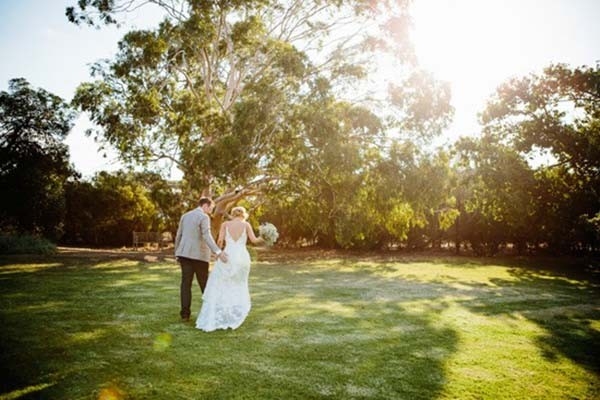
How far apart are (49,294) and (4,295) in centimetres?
85

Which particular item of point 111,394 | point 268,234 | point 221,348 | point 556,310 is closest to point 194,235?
point 268,234

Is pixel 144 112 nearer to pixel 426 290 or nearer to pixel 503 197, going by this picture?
pixel 426 290

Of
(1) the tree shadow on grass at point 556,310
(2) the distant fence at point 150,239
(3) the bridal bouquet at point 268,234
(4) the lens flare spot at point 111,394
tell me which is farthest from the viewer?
(2) the distant fence at point 150,239

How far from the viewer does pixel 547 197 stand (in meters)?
23.7

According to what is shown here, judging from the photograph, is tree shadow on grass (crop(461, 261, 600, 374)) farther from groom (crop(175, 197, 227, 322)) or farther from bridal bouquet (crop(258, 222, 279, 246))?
groom (crop(175, 197, 227, 322))

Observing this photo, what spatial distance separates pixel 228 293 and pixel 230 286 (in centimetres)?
12

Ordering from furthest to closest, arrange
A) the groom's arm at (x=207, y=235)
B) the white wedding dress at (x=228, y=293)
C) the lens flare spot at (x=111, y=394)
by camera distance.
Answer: the groom's arm at (x=207, y=235) < the white wedding dress at (x=228, y=293) < the lens flare spot at (x=111, y=394)

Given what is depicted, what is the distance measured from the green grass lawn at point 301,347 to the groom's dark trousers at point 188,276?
29 centimetres

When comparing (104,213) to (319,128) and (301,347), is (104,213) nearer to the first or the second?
(319,128)

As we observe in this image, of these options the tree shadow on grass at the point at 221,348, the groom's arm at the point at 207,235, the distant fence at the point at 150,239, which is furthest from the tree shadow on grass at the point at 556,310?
the distant fence at the point at 150,239

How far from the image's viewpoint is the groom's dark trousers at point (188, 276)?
6918 millimetres

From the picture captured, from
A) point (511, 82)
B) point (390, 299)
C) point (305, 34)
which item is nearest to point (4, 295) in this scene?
point (390, 299)

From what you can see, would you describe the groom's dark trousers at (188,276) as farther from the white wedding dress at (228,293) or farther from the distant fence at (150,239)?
the distant fence at (150,239)

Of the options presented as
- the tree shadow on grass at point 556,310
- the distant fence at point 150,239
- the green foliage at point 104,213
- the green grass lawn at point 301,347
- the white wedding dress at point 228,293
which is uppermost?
the green foliage at point 104,213
